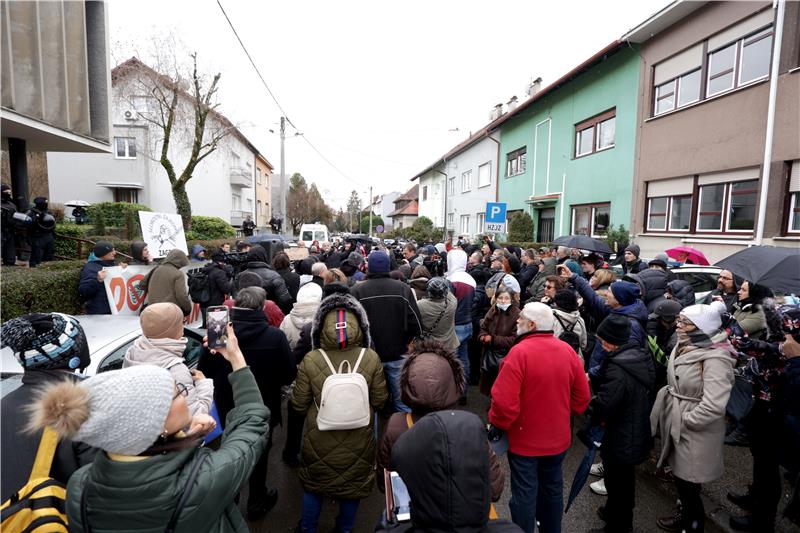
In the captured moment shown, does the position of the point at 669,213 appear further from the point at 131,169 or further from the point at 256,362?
the point at 131,169

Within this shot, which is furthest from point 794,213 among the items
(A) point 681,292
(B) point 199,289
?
(B) point 199,289

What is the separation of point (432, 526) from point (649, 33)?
14877mm

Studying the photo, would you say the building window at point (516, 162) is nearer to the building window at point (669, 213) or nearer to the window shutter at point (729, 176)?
the building window at point (669, 213)

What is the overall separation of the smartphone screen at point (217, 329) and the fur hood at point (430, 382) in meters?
1.00

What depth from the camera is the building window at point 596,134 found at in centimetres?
1409

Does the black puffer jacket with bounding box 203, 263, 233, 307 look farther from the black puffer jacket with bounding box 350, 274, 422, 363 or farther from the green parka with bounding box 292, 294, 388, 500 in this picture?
the green parka with bounding box 292, 294, 388, 500

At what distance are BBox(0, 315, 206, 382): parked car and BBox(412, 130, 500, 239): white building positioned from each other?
17215 millimetres

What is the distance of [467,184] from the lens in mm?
28969

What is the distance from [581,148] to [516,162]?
5568mm

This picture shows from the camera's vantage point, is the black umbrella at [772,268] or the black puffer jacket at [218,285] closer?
the black umbrella at [772,268]

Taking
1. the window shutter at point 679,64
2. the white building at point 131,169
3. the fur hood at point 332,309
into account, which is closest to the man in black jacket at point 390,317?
the fur hood at point 332,309

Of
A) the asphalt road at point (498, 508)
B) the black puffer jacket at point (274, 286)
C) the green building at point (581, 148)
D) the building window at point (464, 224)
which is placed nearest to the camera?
the asphalt road at point (498, 508)

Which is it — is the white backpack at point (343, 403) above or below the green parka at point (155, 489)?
below

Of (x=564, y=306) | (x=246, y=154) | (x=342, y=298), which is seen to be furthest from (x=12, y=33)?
(x=246, y=154)
